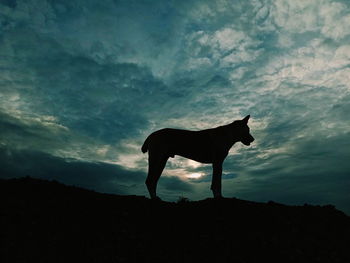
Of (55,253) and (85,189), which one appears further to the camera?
(85,189)

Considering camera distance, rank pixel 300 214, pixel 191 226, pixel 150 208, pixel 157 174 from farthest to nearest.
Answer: pixel 157 174 → pixel 300 214 → pixel 150 208 → pixel 191 226

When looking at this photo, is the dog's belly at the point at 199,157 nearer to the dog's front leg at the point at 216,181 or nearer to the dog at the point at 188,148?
the dog at the point at 188,148

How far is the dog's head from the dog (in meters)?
0.57

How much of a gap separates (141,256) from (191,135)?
558 centimetres

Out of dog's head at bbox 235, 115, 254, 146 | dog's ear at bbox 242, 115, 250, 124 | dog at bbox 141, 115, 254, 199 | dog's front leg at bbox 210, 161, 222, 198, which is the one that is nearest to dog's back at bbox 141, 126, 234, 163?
dog at bbox 141, 115, 254, 199

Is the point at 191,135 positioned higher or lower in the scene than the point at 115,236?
higher

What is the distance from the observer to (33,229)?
6.27m

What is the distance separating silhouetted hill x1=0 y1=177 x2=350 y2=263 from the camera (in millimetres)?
5949

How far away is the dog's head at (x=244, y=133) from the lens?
11.7m

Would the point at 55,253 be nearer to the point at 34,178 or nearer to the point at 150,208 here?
the point at 150,208

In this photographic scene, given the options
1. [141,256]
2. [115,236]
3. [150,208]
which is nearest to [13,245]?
[115,236]

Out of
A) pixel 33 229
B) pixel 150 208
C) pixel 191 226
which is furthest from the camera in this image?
pixel 150 208

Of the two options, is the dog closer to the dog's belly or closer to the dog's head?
the dog's belly

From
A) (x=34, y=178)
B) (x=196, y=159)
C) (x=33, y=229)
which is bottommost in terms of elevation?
(x=33, y=229)
